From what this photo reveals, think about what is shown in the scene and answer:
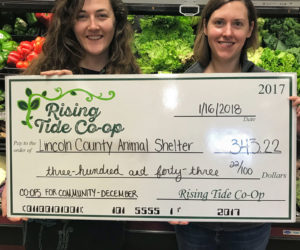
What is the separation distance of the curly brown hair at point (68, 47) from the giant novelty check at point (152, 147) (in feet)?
0.43

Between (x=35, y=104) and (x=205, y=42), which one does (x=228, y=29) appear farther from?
(x=35, y=104)

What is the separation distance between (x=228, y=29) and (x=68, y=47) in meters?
0.80

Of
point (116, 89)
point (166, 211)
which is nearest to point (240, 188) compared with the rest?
point (166, 211)

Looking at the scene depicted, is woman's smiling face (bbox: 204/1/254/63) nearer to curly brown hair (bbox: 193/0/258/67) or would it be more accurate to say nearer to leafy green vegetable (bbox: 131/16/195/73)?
curly brown hair (bbox: 193/0/258/67)

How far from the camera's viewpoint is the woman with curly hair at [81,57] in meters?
1.62

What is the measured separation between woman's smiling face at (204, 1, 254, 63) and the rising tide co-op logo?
0.56m

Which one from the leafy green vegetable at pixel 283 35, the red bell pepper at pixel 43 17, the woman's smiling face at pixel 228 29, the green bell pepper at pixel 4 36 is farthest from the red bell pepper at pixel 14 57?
the leafy green vegetable at pixel 283 35

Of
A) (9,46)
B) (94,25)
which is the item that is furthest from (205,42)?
(9,46)

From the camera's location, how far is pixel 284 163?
159cm

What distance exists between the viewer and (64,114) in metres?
1.64

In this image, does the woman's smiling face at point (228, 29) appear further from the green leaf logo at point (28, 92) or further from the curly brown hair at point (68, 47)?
the green leaf logo at point (28, 92)

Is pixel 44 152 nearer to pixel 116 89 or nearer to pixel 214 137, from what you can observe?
pixel 116 89

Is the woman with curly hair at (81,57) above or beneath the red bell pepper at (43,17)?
beneath

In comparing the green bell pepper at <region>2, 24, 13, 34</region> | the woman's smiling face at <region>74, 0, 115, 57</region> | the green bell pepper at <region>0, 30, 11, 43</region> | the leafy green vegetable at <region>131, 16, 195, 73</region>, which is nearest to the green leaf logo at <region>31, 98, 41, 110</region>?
the woman's smiling face at <region>74, 0, 115, 57</region>
